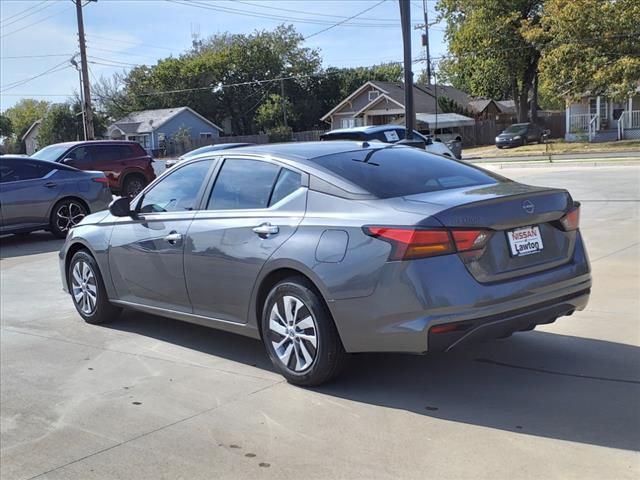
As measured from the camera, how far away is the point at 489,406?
165 inches

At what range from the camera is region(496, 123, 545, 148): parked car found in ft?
142

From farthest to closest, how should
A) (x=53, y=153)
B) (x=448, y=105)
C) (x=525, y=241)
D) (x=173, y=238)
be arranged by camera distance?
(x=448, y=105) → (x=53, y=153) → (x=173, y=238) → (x=525, y=241)

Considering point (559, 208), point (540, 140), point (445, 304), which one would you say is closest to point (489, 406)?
point (445, 304)

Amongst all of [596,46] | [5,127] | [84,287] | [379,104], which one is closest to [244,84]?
[379,104]

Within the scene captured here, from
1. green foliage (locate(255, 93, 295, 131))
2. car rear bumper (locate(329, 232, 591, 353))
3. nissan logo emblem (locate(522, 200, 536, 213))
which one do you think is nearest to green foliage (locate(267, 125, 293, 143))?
green foliage (locate(255, 93, 295, 131))

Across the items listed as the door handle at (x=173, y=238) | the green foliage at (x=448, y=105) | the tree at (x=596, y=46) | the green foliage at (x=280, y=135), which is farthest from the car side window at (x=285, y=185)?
the green foliage at (x=280, y=135)

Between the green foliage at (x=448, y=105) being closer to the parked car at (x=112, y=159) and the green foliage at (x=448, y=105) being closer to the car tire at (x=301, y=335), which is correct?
the parked car at (x=112, y=159)

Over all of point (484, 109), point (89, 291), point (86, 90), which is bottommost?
point (89, 291)

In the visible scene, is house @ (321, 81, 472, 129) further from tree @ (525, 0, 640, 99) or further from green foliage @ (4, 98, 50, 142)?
green foliage @ (4, 98, 50, 142)

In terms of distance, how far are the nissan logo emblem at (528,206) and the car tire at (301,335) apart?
144cm

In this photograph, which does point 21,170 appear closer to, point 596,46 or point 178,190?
point 178,190

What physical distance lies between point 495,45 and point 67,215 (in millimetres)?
39331

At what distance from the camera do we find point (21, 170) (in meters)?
12.2

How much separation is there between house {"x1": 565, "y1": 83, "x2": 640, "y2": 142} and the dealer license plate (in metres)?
39.8
